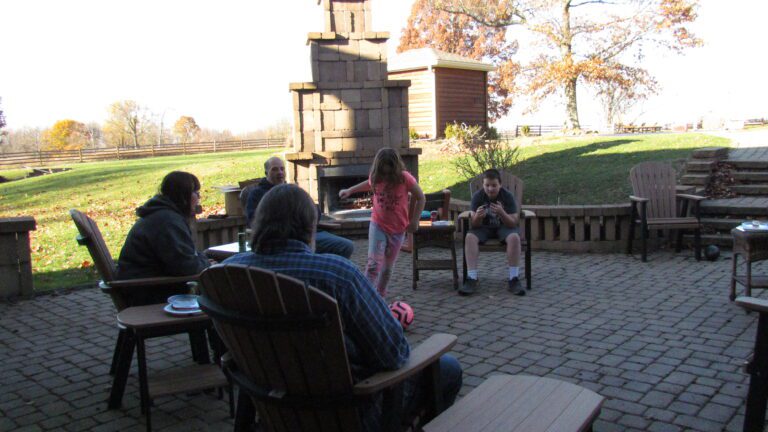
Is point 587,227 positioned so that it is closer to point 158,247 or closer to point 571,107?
point 158,247

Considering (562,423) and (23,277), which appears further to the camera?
(23,277)

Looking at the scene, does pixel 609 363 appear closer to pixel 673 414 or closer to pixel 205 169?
pixel 673 414

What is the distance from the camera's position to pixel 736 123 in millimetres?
30203

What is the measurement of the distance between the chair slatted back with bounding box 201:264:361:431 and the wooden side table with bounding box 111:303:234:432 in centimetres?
107

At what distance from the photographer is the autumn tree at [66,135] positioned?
57.2 metres

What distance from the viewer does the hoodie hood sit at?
366 centimetres

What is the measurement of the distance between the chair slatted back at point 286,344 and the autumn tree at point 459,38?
40.5 metres

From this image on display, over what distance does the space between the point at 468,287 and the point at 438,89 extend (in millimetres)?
18066

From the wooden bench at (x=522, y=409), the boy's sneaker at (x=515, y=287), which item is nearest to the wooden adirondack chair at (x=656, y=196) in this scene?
the boy's sneaker at (x=515, y=287)

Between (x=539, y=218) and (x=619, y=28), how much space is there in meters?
23.6

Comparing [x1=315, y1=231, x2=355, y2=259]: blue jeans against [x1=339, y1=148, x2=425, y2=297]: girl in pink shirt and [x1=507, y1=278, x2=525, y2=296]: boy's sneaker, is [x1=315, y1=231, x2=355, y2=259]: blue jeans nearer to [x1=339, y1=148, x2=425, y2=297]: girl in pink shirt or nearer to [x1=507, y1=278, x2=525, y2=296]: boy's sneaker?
[x1=339, y1=148, x2=425, y2=297]: girl in pink shirt

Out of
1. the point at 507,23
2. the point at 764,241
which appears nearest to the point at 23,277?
the point at 764,241

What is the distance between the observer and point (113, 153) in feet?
115

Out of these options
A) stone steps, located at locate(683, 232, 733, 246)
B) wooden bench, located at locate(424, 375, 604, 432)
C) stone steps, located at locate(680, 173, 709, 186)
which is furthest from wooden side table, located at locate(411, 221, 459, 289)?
stone steps, located at locate(680, 173, 709, 186)
